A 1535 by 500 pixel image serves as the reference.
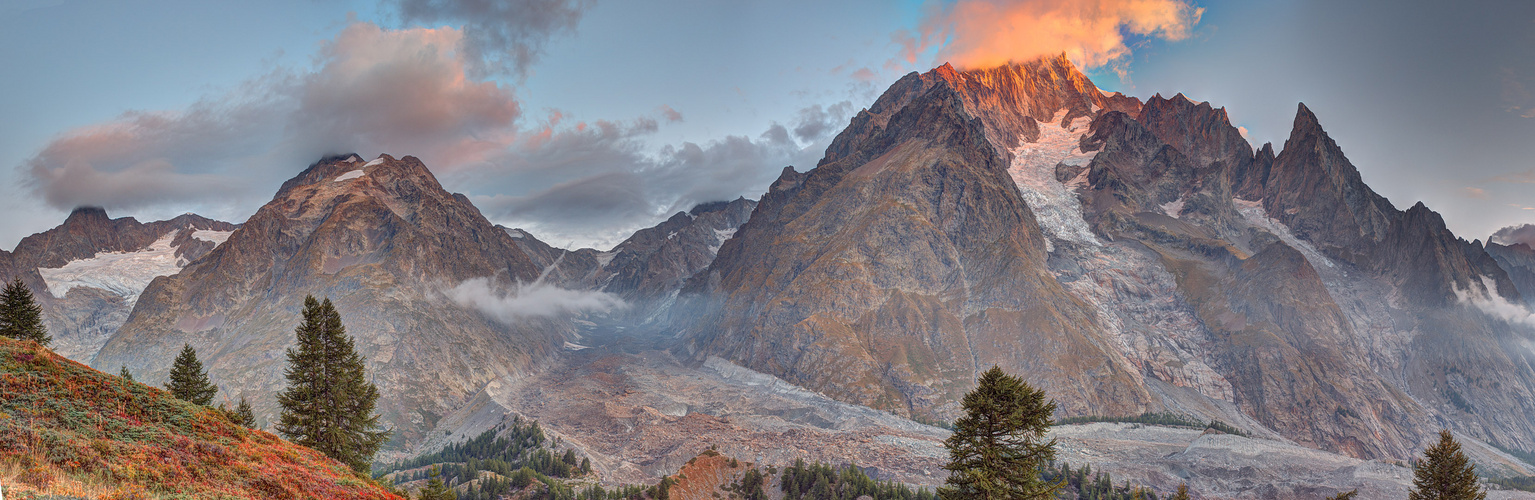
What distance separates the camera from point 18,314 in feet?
178

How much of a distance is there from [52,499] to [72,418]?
7.63 meters

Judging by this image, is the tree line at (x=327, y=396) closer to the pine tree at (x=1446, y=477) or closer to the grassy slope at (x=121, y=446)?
the grassy slope at (x=121, y=446)

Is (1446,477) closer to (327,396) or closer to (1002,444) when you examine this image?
(1002,444)

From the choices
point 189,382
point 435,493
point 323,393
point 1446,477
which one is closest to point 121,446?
point 323,393

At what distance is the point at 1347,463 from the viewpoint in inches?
5044

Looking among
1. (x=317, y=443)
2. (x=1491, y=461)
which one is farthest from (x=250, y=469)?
(x=1491, y=461)

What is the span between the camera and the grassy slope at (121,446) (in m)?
17.0

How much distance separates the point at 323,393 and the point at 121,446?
86.4 ft

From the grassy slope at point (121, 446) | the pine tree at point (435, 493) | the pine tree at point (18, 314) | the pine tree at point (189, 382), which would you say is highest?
the pine tree at point (18, 314)

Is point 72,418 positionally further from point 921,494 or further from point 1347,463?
point 1347,463

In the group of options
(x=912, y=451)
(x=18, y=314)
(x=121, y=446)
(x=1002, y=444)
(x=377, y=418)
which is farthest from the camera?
(x=912, y=451)

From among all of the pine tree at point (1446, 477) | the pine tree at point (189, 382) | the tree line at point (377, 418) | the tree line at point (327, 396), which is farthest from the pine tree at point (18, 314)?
the pine tree at point (1446, 477)

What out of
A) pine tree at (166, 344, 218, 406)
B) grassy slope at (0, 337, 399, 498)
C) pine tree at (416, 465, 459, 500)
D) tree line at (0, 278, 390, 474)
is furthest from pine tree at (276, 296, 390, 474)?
grassy slope at (0, 337, 399, 498)

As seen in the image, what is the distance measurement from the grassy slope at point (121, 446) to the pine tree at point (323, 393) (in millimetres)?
19071
